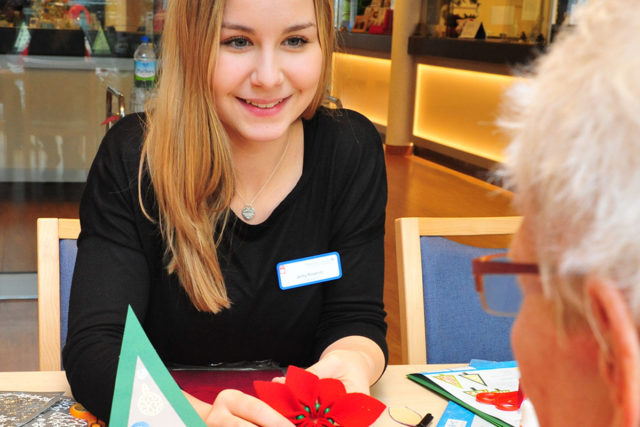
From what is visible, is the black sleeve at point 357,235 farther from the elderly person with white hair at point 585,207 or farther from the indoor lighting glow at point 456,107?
the indoor lighting glow at point 456,107

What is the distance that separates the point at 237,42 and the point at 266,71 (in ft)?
0.24

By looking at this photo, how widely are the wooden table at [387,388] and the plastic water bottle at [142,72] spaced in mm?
2812

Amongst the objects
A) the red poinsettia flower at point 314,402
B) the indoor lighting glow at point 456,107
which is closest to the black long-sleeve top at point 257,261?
the red poinsettia flower at point 314,402

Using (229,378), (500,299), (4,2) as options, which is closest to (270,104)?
(229,378)

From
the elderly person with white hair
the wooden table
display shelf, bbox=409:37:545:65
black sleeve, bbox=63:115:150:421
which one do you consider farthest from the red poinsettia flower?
display shelf, bbox=409:37:545:65

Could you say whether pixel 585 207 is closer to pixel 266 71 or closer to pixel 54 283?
pixel 266 71

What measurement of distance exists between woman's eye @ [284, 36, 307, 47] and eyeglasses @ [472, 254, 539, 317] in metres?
0.89

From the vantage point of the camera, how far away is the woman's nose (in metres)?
1.39

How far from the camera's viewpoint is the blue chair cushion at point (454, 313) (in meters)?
1.70

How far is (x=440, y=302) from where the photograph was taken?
5.59ft

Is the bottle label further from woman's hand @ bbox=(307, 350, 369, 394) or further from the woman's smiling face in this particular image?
woman's hand @ bbox=(307, 350, 369, 394)

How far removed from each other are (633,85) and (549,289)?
A: 0.15 meters

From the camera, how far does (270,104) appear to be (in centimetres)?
145

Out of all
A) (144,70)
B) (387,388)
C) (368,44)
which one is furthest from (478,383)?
(368,44)
